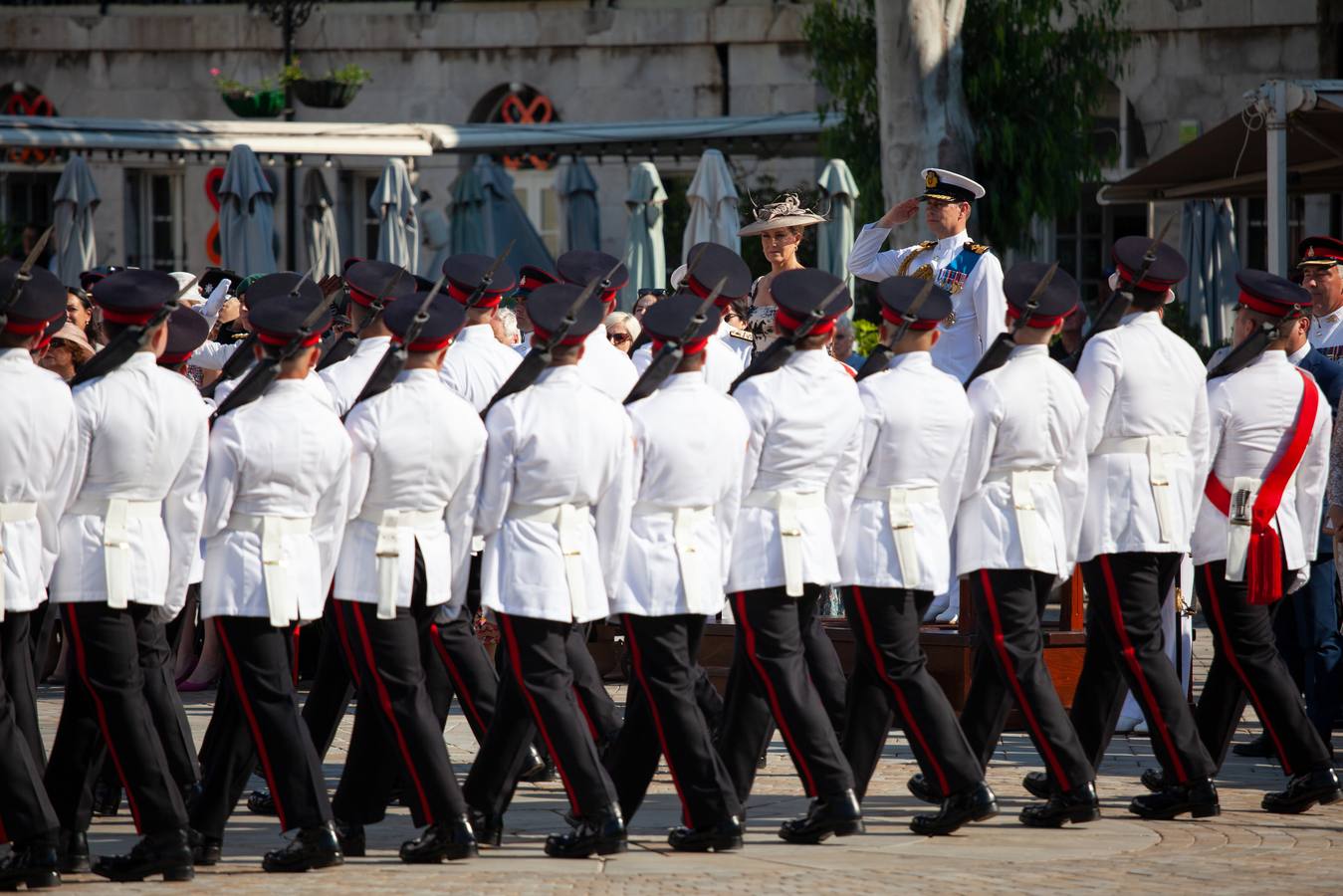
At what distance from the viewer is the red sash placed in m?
7.79

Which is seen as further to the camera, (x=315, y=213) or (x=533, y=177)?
(x=533, y=177)

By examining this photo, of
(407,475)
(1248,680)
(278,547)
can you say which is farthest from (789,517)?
(1248,680)

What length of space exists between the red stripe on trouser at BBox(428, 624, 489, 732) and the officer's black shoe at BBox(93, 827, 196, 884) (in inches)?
47.1

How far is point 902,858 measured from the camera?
6.99 metres

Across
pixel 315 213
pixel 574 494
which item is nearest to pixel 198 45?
pixel 315 213

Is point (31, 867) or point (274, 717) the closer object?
point (31, 867)

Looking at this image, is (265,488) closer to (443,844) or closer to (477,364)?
(443,844)

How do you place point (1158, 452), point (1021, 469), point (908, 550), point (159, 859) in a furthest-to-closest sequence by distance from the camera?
point (1158, 452), point (1021, 469), point (908, 550), point (159, 859)

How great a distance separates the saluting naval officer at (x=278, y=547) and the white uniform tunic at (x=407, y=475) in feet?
0.28

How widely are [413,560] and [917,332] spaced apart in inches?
69.0

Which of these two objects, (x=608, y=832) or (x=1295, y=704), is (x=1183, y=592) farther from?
(x=608, y=832)

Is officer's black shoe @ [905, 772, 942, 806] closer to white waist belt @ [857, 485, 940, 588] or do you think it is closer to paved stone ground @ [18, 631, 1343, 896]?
paved stone ground @ [18, 631, 1343, 896]

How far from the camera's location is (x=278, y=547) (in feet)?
21.8

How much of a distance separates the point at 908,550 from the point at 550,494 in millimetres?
1167
